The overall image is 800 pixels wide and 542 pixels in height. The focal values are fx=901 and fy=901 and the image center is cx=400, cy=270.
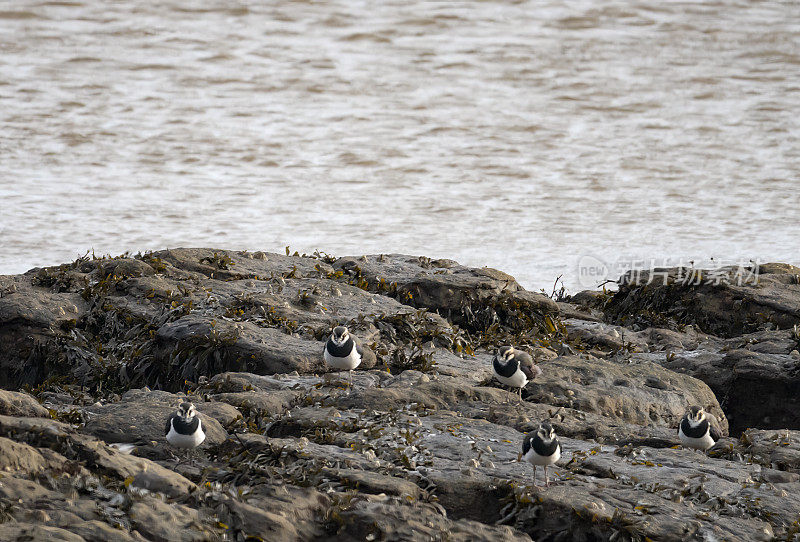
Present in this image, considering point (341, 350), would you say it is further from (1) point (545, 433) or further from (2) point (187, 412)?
(1) point (545, 433)

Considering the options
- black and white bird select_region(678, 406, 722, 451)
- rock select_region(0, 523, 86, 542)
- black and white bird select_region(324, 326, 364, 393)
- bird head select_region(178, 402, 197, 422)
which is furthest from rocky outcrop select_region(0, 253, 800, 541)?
bird head select_region(178, 402, 197, 422)

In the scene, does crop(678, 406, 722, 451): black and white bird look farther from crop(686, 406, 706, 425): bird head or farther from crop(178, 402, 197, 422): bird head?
crop(178, 402, 197, 422): bird head

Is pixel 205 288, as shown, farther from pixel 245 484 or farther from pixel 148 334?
pixel 245 484

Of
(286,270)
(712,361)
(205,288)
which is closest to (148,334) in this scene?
(205,288)

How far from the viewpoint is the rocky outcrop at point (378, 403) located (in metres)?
5.04

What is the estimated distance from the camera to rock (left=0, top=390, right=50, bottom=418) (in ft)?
19.0

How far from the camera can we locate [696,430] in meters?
6.55

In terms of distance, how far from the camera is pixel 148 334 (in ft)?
29.6

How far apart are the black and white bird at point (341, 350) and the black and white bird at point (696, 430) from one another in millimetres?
2594

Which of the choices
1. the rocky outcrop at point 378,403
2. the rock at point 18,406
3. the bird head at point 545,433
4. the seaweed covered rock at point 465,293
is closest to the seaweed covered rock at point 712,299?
the rocky outcrop at point 378,403

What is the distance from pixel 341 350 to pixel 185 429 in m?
1.88

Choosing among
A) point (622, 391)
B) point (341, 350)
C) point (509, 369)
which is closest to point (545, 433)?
point (509, 369)

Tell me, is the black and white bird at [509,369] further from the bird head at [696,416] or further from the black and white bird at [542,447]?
the black and white bird at [542,447]

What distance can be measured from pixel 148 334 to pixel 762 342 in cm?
625
